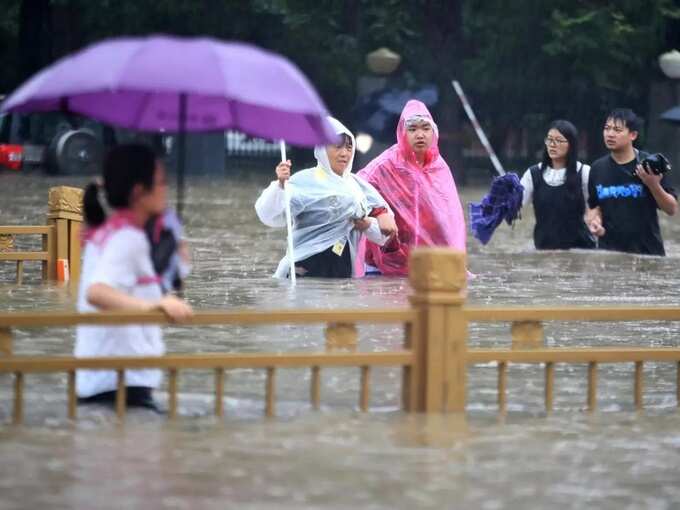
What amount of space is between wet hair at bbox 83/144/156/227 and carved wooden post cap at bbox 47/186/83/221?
7.59 meters

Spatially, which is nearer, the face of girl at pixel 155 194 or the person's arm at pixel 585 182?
Answer: the face of girl at pixel 155 194

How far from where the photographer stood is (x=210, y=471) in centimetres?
781

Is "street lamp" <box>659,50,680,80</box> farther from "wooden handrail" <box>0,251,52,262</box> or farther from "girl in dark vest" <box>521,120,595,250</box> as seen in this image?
"wooden handrail" <box>0,251,52,262</box>

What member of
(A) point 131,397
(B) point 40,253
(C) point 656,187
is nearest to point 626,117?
(C) point 656,187

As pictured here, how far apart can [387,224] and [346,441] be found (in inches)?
312

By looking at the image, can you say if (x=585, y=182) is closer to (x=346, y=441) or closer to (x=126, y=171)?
(x=346, y=441)

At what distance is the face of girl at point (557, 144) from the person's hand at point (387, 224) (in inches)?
129

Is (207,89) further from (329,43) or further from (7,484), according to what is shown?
(329,43)

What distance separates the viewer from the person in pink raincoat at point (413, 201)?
17438 millimetres

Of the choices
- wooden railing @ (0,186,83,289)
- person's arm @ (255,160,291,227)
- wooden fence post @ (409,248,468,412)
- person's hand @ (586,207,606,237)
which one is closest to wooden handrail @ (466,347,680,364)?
wooden fence post @ (409,248,468,412)

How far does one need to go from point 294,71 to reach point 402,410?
6.04 feet

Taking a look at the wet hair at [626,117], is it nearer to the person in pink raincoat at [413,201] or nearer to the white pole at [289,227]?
the person in pink raincoat at [413,201]

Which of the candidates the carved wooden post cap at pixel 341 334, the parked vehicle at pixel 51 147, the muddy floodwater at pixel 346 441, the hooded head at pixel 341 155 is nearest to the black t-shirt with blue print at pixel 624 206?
the hooded head at pixel 341 155

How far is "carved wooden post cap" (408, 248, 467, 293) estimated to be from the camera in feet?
29.5
